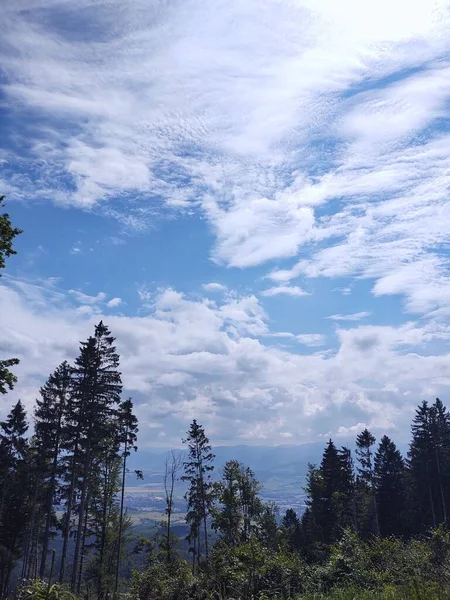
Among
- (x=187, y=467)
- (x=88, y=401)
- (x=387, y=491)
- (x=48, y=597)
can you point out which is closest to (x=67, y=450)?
(x=88, y=401)

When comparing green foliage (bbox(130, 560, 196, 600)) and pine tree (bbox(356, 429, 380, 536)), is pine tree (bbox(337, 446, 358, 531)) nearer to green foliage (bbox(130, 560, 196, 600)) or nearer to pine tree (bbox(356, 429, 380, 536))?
pine tree (bbox(356, 429, 380, 536))

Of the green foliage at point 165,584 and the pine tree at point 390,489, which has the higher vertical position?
the pine tree at point 390,489

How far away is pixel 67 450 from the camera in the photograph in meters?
28.9

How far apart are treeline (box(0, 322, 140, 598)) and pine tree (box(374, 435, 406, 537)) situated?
29.9 metres

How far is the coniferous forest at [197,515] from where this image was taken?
490 inches

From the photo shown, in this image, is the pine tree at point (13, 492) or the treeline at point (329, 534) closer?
the treeline at point (329, 534)

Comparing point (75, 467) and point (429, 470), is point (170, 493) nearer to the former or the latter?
point (75, 467)

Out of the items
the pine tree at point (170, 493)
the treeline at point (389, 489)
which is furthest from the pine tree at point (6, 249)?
the treeline at point (389, 489)

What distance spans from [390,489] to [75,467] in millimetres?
39151

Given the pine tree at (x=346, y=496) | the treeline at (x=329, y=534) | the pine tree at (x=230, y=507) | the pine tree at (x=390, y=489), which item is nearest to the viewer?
the treeline at (x=329, y=534)

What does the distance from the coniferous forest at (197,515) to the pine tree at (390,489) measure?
4.9 inches

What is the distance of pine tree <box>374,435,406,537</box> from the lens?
167 ft

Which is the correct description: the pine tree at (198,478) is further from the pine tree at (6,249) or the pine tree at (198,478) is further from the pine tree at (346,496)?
the pine tree at (6,249)

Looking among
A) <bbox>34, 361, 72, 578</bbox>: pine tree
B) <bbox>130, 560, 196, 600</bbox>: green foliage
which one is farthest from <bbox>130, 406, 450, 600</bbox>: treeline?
<bbox>34, 361, 72, 578</bbox>: pine tree
